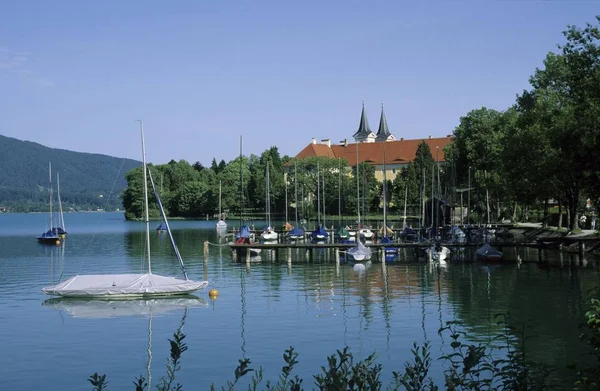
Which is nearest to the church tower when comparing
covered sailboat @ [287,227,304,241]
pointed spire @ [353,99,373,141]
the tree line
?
pointed spire @ [353,99,373,141]

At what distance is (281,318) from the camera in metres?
31.2

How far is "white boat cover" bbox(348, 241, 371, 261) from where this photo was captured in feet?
179

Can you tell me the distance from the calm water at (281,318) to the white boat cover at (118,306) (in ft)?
0.30

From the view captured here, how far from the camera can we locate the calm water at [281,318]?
906 inches

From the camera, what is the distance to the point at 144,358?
24.3m

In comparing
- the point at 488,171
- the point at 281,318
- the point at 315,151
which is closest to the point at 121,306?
the point at 281,318

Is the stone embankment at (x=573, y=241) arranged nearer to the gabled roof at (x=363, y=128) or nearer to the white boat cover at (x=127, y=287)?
the white boat cover at (x=127, y=287)

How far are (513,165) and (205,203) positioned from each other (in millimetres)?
104426

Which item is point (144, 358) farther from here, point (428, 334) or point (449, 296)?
point (449, 296)

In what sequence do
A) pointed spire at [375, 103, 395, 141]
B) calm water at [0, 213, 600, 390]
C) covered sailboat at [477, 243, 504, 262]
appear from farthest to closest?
1. pointed spire at [375, 103, 395, 141]
2. covered sailboat at [477, 243, 504, 262]
3. calm water at [0, 213, 600, 390]

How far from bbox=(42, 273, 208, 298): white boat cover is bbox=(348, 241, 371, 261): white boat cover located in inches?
770

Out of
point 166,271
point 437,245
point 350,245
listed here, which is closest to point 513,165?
point 437,245

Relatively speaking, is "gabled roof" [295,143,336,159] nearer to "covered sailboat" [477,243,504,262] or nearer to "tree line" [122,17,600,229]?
A: "tree line" [122,17,600,229]

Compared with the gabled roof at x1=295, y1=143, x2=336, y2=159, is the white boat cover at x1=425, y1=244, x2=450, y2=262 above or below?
below
